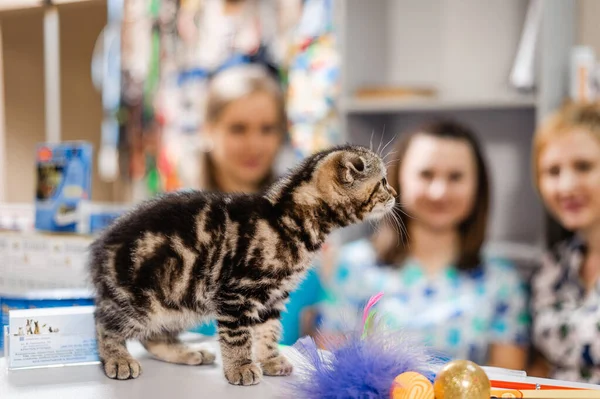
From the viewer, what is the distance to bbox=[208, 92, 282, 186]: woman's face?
2111mm

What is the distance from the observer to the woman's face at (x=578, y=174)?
1656 mm

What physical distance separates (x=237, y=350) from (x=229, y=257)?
10 centimetres

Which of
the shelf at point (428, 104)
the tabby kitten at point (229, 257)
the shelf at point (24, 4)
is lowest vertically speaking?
the tabby kitten at point (229, 257)

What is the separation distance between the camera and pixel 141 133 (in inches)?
105

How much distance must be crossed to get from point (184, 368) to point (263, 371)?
0.30 ft

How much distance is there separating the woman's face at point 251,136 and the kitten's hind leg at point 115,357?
54.7 inches

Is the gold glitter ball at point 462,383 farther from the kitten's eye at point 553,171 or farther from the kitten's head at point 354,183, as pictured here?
the kitten's eye at point 553,171

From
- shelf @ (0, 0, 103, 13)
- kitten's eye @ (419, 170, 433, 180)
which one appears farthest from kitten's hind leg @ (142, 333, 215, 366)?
shelf @ (0, 0, 103, 13)

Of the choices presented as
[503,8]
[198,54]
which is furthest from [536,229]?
[198,54]

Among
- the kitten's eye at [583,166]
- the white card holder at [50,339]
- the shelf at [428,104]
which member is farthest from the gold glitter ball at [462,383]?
the shelf at [428,104]

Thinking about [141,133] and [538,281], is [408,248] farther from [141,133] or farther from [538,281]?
[141,133]

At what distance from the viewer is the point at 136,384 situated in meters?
0.66

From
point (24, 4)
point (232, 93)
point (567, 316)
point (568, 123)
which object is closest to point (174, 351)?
point (567, 316)

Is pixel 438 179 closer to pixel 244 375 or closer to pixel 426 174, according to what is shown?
pixel 426 174
